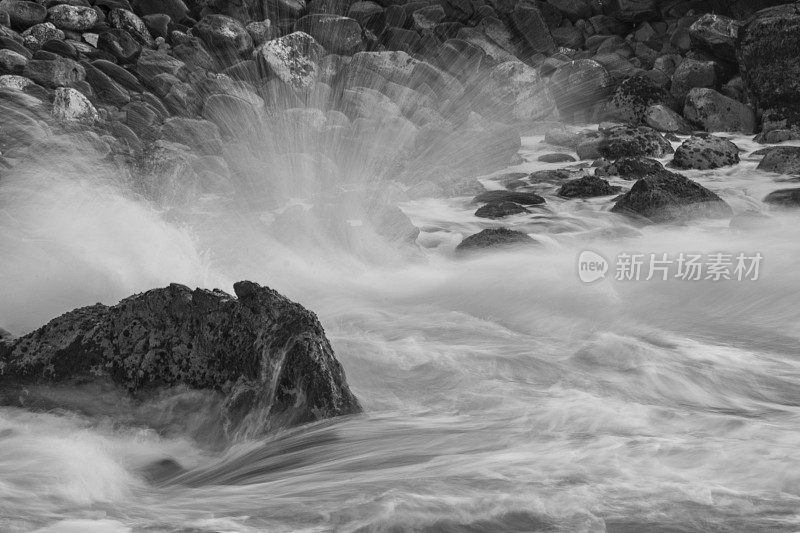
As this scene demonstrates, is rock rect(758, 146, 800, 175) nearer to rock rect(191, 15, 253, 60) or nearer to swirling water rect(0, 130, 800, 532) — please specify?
swirling water rect(0, 130, 800, 532)

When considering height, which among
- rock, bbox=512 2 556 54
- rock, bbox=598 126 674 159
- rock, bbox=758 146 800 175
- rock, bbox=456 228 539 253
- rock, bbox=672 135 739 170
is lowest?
rock, bbox=456 228 539 253

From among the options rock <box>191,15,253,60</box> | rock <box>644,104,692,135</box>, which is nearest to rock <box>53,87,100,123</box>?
rock <box>191,15,253,60</box>

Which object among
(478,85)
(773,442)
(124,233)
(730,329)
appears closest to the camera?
(773,442)

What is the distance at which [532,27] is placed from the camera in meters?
19.0

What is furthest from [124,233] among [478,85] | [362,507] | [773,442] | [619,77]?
[619,77]

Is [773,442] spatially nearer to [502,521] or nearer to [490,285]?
[502,521]

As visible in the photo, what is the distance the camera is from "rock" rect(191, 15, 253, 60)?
1557 centimetres

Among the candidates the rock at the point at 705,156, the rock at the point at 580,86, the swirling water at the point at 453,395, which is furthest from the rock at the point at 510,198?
the rock at the point at 580,86

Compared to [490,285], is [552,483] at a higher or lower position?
lower

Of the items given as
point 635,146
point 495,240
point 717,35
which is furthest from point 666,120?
point 495,240

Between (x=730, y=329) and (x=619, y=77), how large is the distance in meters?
11.8

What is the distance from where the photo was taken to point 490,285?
7.22 meters

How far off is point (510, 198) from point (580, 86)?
654 centimetres

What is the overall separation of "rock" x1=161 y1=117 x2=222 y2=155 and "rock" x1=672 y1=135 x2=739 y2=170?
6.46m
